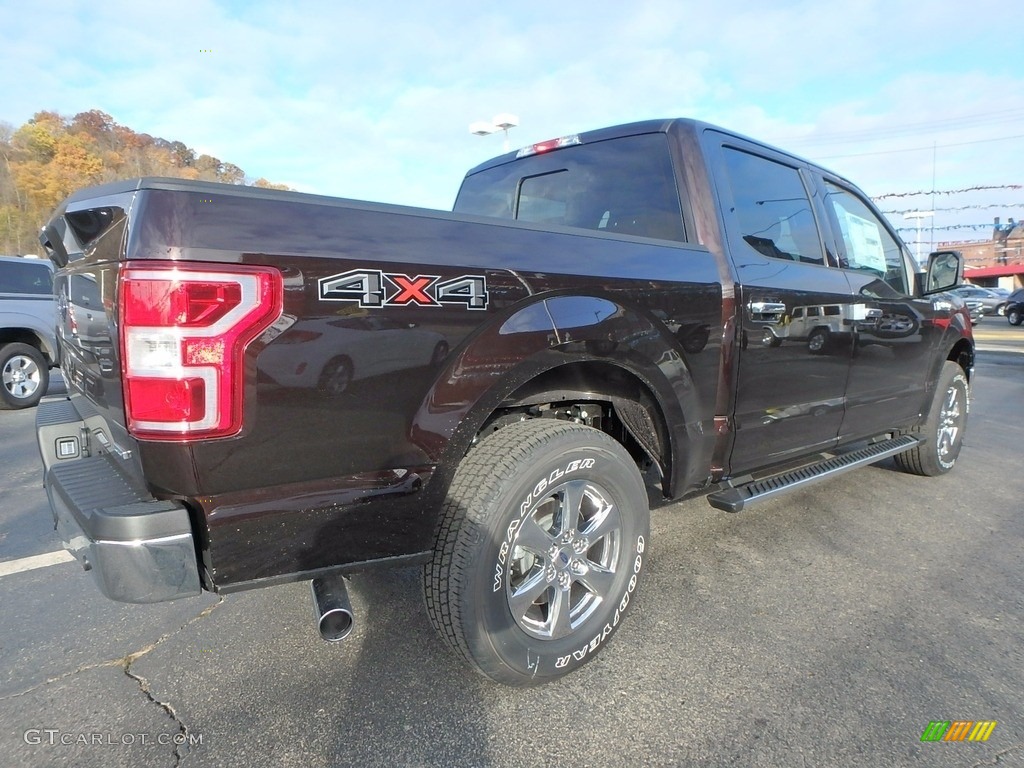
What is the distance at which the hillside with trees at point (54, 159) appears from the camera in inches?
1240

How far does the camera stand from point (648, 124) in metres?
2.95

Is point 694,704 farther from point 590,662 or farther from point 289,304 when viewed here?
point 289,304

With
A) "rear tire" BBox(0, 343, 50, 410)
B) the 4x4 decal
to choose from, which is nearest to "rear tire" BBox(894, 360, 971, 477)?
the 4x4 decal

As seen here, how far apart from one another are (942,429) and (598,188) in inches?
129

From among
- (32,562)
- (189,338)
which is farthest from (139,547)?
(32,562)

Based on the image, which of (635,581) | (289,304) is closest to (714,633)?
(635,581)

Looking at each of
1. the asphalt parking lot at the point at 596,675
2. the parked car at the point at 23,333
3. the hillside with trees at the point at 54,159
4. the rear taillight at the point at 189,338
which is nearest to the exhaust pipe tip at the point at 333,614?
the asphalt parking lot at the point at 596,675

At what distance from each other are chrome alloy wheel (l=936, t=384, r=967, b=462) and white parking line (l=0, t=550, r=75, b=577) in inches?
214

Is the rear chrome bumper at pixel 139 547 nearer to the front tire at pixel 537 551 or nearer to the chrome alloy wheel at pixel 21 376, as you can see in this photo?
the front tire at pixel 537 551

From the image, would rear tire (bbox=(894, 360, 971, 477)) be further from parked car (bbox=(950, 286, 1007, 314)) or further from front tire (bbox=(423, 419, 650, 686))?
parked car (bbox=(950, 286, 1007, 314))

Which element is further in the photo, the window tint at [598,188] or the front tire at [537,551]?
the window tint at [598,188]

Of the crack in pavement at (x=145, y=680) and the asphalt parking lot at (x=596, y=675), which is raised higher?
the asphalt parking lot at (x=596, y=675)

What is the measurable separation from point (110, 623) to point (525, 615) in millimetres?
1760

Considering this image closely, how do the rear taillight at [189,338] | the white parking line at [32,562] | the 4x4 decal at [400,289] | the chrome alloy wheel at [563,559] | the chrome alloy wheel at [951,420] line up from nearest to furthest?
1. the rear taillight at [189,338]
2. the 4x4 decal at [400,289]
3. the chrome alloy wheel at [563,559]
4. the white parking line at [32,562]
5. the chrome alloy wheel at [951,420]
